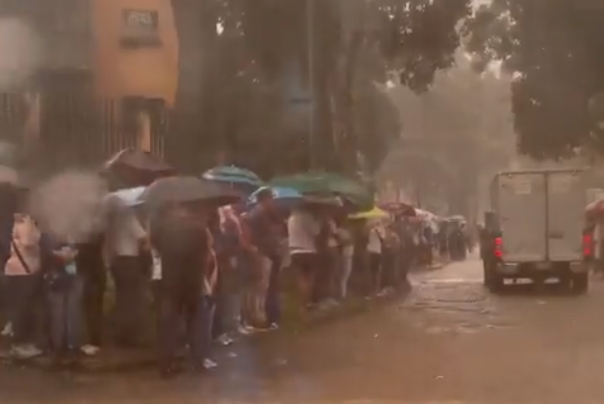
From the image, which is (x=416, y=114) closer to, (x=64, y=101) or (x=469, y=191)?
(x=469, y=191)

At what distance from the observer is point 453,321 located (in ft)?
13.8

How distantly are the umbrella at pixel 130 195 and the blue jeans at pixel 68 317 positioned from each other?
38cm

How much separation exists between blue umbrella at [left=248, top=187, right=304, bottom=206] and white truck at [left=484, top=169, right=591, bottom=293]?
2.54ft

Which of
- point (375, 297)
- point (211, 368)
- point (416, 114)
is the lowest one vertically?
point (211, 368)

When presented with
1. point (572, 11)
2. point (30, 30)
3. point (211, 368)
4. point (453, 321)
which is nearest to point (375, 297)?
point (453, 321)

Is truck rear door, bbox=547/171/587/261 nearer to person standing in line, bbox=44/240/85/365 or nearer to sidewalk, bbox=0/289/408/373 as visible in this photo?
sidewalk, bbox=0/289/408/373

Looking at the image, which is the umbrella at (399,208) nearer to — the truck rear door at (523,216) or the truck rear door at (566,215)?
the truck rear door at (523,216)

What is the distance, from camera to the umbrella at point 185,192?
4.19 metres

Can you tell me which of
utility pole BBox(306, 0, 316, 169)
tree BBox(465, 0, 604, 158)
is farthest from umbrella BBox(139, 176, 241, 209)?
tree BBox(465, 0, 604, 158)

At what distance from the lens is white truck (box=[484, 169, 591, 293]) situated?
162 inches

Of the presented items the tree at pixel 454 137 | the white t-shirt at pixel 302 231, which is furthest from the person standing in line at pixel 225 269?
the tree at pixel 454 137

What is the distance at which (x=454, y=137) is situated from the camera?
4.21m

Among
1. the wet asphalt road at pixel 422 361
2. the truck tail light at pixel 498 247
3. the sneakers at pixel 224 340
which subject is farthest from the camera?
the sneakers at pixel 224 340

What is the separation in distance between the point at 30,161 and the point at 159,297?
75cm
